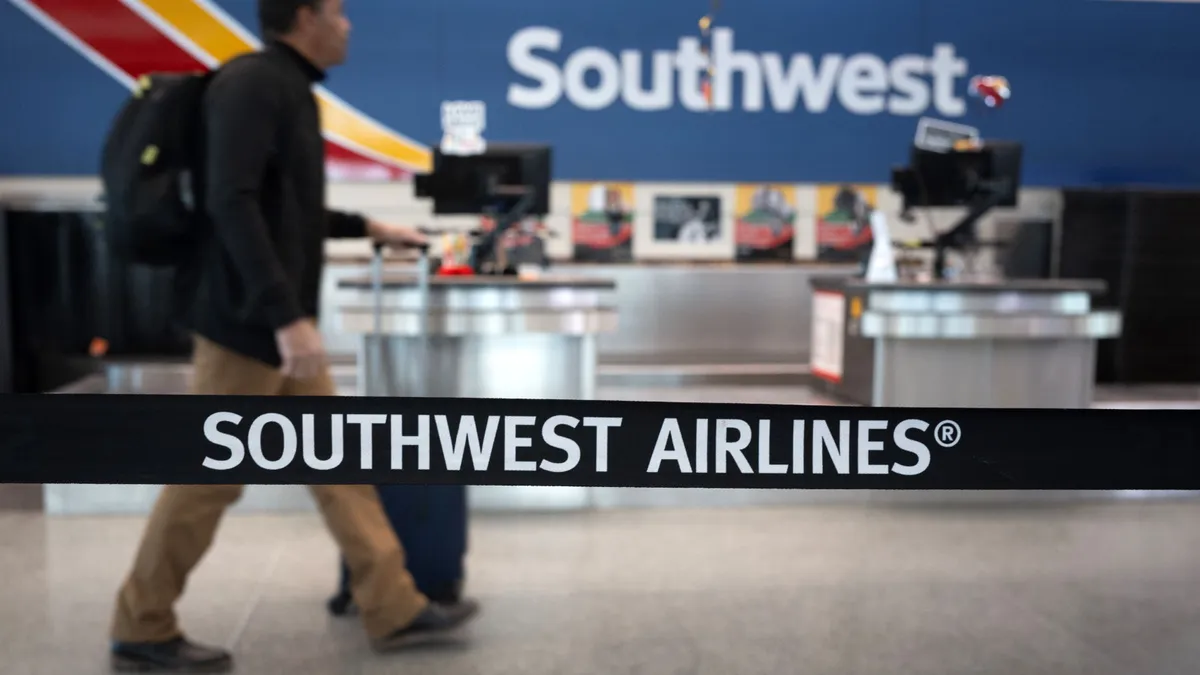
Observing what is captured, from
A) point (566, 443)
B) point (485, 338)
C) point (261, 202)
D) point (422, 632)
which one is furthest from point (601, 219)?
point (566, 443)

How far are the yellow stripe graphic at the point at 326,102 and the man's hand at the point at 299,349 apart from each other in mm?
4837

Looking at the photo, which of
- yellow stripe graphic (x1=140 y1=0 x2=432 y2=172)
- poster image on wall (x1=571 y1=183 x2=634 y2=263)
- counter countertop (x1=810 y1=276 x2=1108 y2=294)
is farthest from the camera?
poster image on wall (x1=571 y1=183 x2=634 y2=263)

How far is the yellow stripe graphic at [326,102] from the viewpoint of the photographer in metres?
6.75

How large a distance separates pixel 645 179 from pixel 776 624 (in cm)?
459

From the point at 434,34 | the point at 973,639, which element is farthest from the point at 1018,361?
the point at 434,34

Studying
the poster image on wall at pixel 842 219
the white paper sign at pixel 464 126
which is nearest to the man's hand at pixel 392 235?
the white paper sign at pixel 464 126

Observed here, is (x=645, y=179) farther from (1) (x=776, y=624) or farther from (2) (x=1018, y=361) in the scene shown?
(1) (x=776, y=624)

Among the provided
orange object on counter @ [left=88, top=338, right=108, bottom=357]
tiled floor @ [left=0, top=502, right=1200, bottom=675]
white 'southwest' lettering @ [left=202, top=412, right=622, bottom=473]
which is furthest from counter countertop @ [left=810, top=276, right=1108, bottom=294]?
orange object on counter @ [left=88, top=338, right=108, bottom=357]

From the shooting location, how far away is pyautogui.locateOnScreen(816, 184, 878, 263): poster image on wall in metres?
7.21

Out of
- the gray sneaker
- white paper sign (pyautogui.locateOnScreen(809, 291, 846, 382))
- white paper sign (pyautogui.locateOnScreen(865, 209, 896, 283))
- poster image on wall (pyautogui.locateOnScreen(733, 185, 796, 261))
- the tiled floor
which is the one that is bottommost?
the tiled floor

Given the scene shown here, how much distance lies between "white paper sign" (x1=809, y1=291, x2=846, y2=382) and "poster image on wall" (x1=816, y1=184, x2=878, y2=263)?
1.82m

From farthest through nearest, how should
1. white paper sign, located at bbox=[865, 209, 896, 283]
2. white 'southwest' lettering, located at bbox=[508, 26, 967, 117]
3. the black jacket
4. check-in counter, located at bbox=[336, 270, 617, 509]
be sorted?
white 'southwest' lettering, located at bbox=[508, 26, 967, 117] < white paper sign, located at bbox=[865, 209, 896, 283] < check-in counter, located at bbox=[336, 270, 617, 509] < the black jacket

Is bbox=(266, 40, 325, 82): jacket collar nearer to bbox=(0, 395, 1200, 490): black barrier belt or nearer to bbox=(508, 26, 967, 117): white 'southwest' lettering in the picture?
bbox=(0, 395, 1200, 490): black barrier belt

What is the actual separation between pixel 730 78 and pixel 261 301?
5413mm
